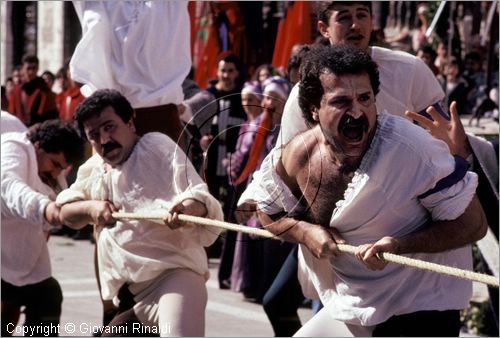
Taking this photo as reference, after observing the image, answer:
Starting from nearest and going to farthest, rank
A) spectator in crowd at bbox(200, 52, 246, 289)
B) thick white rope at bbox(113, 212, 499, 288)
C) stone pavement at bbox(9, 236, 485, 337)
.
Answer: thick white rope at bbox(113, 212, 499, 288) → stone pavement at bbox(9, 236, 485, 337) → spectator in crowd at bbox(200, 52, 246, 289)

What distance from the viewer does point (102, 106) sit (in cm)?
595

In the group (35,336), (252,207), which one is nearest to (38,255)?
(35,336)

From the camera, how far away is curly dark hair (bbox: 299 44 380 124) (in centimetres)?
453

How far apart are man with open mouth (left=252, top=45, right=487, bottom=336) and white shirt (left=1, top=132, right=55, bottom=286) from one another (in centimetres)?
201

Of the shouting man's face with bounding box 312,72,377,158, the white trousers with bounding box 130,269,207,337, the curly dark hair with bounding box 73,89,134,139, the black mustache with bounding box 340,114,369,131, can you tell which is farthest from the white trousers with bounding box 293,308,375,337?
the curly dark hair with bounding box 73,89,134,139

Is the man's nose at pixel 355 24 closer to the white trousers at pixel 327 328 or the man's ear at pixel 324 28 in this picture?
the man's ear at pixel 324 28

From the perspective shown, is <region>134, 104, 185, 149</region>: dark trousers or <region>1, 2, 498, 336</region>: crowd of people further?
<region>134, 104, 185, 149</region>: dark trousers

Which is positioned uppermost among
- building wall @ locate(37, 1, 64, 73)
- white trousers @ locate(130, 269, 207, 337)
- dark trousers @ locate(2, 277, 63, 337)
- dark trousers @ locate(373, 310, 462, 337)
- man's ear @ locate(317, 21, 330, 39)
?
man's ear @ locate(317, 21, 330, 39)

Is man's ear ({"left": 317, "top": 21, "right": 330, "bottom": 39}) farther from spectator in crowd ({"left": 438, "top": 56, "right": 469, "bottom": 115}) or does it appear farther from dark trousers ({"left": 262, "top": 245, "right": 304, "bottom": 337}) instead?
spectator in crowd ({"left": 438, "top": 56, "right": 469, "bottom": 115})

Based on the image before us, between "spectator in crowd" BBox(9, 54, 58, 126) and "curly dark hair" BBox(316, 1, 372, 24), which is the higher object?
Result: "curly dark hair" BBox(316, 1, 372, 24)

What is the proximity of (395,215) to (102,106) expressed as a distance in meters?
1.90

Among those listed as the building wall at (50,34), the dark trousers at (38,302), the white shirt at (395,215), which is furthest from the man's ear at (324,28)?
the building wall at (50,34)

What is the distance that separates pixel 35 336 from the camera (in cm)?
683

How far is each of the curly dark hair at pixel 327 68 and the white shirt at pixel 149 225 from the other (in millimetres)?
1184
